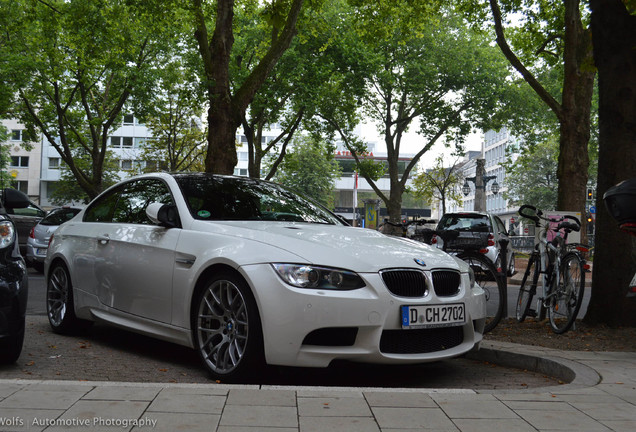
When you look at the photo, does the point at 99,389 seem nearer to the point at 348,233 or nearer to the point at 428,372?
the point at 348,233

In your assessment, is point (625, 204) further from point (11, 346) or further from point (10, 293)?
point (11, 346)

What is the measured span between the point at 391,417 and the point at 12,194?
335 centimetres

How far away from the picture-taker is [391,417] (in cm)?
347

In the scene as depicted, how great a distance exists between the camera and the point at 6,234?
15.8 feet

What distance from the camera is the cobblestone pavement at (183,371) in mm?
4938

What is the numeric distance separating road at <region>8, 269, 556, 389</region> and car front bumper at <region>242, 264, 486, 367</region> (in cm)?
17

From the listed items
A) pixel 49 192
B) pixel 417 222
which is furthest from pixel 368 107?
pixel 49 192

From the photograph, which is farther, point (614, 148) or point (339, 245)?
point (614, 148)

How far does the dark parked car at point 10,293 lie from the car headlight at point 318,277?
69.0 inches

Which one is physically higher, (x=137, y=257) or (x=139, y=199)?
(x=139, y=199)

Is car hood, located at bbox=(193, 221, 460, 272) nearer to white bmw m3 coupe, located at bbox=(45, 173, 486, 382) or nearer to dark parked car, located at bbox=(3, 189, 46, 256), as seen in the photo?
white bmw m3 coupe, located at bbox=(45, 173, 486, 382)

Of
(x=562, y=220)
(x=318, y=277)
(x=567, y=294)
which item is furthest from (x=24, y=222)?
(x=318, y=277)

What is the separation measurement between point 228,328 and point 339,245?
914mm

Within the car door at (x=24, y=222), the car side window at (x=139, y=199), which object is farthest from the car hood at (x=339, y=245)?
the car door at (x=24, y=222)
